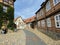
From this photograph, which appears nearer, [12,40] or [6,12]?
[12,40]

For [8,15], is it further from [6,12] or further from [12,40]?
[12,40]

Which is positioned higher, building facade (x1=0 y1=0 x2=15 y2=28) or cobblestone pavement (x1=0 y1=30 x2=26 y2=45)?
building facade (x1=0 y1=0 x2=15 y2=28)

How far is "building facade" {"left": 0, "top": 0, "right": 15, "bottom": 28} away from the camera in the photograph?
2422 centimetres

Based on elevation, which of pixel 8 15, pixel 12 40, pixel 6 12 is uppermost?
pixel 6 12

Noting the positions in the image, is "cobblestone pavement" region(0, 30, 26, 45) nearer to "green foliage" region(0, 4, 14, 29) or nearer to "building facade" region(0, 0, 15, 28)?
"building facade" region(0, 0, 15, 28)

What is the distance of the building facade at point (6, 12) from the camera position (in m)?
24.2

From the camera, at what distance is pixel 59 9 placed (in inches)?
571

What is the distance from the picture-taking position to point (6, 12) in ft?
83.7

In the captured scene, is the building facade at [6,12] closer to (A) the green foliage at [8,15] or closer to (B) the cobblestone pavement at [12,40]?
(A) the green foliage at [8,15]

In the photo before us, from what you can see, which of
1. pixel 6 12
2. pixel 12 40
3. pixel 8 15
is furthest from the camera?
pixel 8 15

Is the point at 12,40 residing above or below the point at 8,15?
below

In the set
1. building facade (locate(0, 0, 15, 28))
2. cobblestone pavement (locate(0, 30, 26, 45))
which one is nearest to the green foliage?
building facade (locate(0, 0, 15, 28))

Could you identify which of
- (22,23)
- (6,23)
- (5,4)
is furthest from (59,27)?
(22,23)

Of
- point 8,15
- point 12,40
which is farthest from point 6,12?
point 12,40
